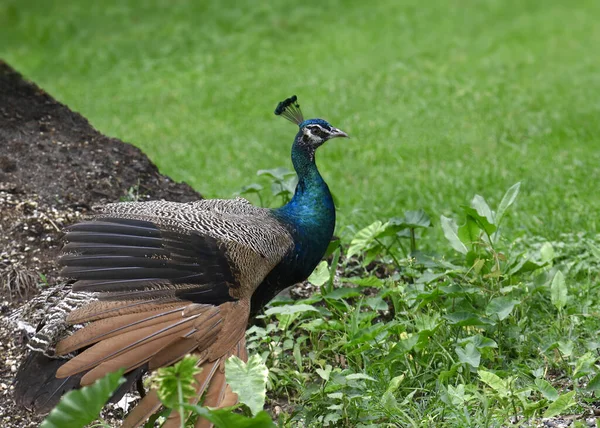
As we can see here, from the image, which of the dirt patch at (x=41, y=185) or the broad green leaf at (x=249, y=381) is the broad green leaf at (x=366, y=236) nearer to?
the dirt patch at (x=41, y=185)

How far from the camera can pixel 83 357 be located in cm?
323

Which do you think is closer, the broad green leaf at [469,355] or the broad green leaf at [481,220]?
the broad green leaf at [469,355]

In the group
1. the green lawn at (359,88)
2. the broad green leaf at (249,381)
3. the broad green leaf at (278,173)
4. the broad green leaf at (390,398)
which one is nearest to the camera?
the broad green leaf at (249,381)

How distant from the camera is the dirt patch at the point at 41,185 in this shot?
4.40 m

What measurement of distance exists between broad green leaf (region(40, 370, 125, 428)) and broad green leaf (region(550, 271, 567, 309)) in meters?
2.28

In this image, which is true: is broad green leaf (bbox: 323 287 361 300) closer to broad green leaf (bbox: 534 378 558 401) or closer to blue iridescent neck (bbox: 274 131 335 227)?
blue iridescent neck (bbox: 274 131 335 227)

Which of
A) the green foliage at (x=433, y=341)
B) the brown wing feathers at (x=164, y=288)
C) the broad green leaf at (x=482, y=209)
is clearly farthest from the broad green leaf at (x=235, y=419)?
the broad green leaf at (x=482, y=209)

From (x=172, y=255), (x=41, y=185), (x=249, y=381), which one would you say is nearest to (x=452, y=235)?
(x=172, y=255)

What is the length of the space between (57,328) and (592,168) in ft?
14.3

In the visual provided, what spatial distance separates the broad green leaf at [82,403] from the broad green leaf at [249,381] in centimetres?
49

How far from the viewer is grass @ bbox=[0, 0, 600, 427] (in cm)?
380

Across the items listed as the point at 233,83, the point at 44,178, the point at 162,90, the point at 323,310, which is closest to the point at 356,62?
the point at 233,83

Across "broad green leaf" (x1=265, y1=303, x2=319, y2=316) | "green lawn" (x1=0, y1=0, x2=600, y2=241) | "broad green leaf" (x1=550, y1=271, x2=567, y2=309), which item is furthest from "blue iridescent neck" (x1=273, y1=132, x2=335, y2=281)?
"green lawn" (x1=0, y1=0, x2=600, y2=241)

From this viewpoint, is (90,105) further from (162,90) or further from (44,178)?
(44,178)
